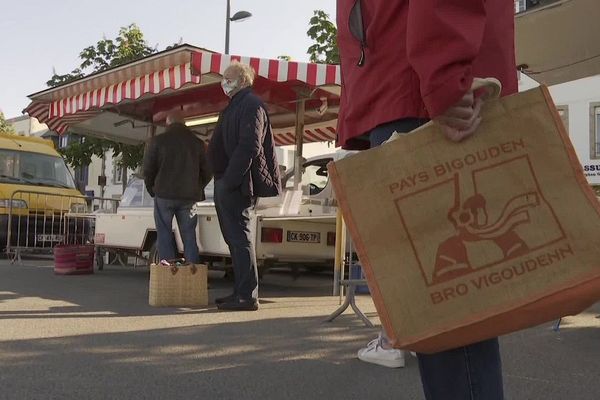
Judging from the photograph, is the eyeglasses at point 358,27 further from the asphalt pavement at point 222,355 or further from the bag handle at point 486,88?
the asphalt pavement at point 222,355

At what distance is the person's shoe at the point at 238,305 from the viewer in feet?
19.5


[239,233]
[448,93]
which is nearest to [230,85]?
[239,233]

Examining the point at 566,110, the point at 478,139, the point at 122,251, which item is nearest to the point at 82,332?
the point at 478,139

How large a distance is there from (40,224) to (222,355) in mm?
9462

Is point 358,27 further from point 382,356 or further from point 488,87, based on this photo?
point 382,356

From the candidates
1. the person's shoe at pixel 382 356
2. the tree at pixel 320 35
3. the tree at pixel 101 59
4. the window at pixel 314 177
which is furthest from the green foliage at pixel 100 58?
the person's shoe at pixel 382 356

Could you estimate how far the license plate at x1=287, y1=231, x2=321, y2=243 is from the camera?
24.7 feet

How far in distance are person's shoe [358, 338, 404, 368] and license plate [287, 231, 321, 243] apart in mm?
3625

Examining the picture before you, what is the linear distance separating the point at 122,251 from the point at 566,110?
1993 centimetres

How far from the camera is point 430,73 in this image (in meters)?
1.69

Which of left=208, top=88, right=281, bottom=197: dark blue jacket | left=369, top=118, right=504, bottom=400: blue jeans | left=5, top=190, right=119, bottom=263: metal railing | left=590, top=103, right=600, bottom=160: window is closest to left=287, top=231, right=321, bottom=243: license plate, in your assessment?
left=208, top=88, right=281, bottom=197: dark blue jacket

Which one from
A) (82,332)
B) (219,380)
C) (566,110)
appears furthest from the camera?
(566,110)

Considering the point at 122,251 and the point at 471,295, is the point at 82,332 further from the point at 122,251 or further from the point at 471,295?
the point at 122,251

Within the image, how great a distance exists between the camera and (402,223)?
1683mm
